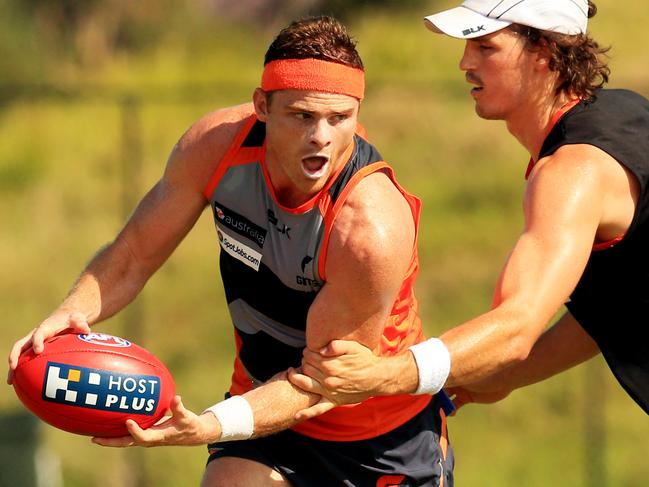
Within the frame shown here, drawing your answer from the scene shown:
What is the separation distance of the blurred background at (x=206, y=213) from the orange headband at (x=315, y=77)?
15.9 feet

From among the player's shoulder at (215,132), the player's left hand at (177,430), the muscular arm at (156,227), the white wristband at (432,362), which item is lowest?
the player's left hand at (177,430)

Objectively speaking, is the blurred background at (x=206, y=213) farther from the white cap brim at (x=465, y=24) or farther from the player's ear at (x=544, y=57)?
the player's ear at (x=544, y=57)

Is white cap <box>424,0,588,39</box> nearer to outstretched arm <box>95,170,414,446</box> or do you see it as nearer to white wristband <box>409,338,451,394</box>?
outstretched arm <box>95,170,414,446</box>

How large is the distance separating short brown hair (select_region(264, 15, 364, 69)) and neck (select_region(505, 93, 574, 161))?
0.70 metres

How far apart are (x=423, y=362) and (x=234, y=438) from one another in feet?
2.36

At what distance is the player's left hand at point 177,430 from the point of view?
13.9ft

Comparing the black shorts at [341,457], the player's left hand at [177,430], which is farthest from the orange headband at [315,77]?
the black shorts at [341,457]

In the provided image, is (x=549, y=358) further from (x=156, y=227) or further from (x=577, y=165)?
(x=156, y=227)

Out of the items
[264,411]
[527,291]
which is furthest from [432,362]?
[264,411]

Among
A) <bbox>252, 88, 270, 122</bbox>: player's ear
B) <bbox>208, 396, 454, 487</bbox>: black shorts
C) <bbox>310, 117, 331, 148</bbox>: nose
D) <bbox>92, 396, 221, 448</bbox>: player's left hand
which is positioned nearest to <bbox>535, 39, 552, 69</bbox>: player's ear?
<bbox>310, 117, 331, 148</bbox>: nose

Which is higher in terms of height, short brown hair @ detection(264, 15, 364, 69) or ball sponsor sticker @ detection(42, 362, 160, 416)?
short brown hair @ detection(264, 15, 364, 69)

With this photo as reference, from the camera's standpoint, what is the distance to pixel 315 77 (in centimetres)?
456

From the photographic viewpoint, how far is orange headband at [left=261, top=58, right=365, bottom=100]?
15.0 feet

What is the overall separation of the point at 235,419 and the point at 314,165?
3.01ft
